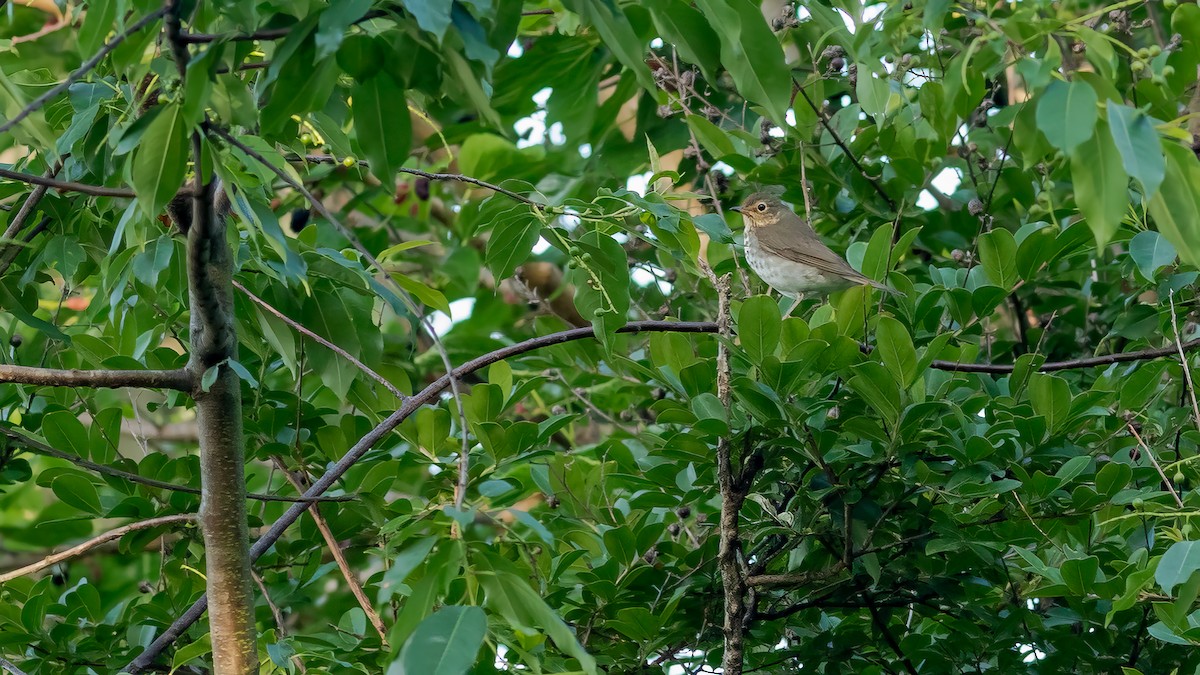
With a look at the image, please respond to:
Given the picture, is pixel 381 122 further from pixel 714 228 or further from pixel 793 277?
pixel 793 277

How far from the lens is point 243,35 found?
146 cm

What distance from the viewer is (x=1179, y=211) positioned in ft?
4.52

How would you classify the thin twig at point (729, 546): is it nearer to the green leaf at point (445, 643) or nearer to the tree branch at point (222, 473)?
the tree branch at point (222, 473)

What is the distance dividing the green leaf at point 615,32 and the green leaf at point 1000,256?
1597 millimetres

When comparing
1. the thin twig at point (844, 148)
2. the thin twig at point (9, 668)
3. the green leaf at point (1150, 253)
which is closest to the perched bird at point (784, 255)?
the thin twig at point (844, 148)

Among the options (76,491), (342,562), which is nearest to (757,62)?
(342,562)

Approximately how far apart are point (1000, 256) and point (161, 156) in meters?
1.95

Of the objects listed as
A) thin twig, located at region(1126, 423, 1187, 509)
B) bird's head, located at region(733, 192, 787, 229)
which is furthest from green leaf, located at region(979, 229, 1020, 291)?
bird's head, located at region(733, 192, 787, 229)

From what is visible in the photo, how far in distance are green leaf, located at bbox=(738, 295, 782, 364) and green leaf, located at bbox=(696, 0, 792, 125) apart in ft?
2.46

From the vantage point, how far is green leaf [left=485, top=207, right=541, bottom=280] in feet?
7.53

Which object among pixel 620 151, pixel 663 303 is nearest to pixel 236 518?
pixel 663 303

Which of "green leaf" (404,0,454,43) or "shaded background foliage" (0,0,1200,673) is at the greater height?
"green leaf" (404,0,454,43)

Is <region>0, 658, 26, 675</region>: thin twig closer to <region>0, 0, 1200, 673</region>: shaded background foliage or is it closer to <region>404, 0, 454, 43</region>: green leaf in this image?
<region>0, 0, 1200, 673</region>: shaded background foliage

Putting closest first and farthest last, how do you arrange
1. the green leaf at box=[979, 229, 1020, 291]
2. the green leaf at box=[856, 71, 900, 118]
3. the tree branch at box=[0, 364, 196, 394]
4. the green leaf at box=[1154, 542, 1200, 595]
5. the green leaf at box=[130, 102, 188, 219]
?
the green leaf at box=[130, 102, 188, 219]
the green leaf at box=[1154, 542, 1200, 595]
the tree branch at box=[0, 364, 196, 394]
the green leaf at box=[856, 71, 900, 118]
the green leaf at box=[979, 229, 1020, 291]
